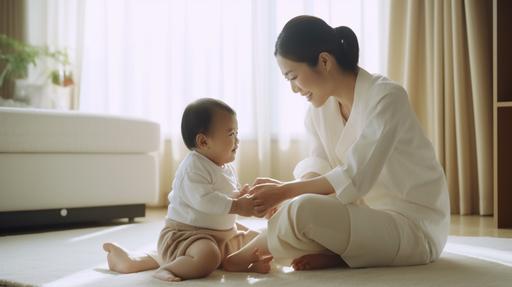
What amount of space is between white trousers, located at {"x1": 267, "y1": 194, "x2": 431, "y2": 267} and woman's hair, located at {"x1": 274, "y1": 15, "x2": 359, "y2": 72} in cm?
34

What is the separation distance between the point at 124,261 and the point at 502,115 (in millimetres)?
1775

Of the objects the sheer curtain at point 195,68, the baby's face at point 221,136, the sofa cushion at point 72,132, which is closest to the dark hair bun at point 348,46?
the baby's face at point 221,136

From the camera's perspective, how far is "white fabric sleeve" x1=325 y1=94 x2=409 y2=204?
1.37 meters

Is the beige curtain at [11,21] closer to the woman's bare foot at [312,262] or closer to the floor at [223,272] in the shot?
the floor at [223,272]

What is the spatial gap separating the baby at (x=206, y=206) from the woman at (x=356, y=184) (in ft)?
0.25

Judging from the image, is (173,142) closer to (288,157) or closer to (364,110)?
(288,157)

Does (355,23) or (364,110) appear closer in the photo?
(364,110)

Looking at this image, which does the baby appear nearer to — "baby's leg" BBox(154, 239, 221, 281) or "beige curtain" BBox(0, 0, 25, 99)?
"baby's leg" BBox(154, 239, 221, 281)

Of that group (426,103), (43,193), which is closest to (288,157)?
(426,103)

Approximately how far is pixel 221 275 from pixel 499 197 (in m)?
1.57

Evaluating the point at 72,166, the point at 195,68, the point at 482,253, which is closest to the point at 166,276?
the point at 482,253

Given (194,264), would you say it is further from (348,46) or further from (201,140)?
(348,46)

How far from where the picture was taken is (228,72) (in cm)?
373

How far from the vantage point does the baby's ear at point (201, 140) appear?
4.83 ft
